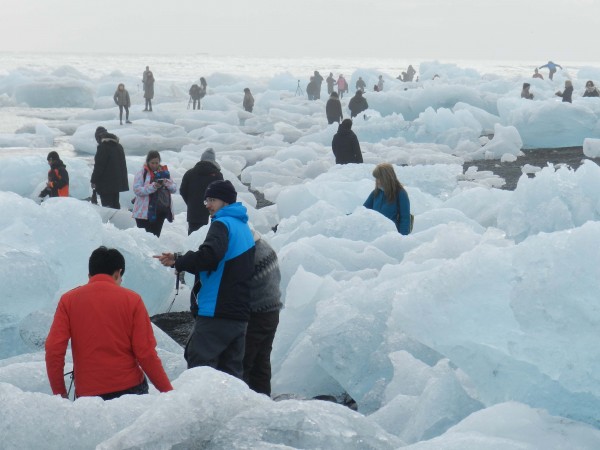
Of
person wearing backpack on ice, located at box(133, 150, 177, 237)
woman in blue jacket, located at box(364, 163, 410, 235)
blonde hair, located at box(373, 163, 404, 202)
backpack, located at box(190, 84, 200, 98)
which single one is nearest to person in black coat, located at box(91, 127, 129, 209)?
person wearing backpack on ice, located at box(133, 150, 177, 237)

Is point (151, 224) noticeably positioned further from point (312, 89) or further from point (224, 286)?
point (312, 89)

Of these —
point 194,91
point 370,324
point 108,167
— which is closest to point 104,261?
point 370,324

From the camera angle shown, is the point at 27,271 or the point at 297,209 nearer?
the point at 27,271

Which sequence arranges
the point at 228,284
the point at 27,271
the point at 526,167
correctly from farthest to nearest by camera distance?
the point at 526,167 → the point at 27,271 → the point at 228,284

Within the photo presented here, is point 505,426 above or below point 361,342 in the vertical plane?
above

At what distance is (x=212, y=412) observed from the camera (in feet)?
11.2

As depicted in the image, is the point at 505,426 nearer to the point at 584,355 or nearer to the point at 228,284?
the point at 584,355

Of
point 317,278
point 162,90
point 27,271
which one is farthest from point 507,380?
point 162,90

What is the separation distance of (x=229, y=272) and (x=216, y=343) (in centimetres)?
40

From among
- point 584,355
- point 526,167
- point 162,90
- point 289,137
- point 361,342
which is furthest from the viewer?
point 162,90

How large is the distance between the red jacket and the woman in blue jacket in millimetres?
3892

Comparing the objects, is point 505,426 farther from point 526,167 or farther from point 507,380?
point 526,167

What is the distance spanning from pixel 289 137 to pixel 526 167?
9.33 meters

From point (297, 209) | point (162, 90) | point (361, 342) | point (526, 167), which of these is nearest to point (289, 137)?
point (526, 167)
